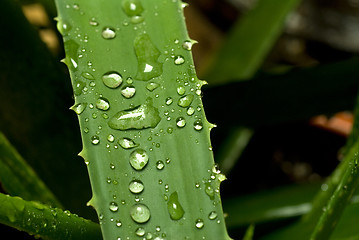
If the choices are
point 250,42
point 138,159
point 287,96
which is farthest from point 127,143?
point 250,42

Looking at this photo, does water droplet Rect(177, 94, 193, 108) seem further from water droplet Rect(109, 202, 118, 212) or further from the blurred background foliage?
the blurred background foliage

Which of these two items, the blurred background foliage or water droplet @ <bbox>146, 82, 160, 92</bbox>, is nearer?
water droplet @ <bbox>146, 82, 160, 92</bbox>

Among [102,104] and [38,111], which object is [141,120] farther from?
[38,111]

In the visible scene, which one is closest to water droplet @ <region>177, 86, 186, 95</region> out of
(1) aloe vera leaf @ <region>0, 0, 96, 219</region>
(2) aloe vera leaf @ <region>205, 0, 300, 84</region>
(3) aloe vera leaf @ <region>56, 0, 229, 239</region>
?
(3) aloe vera leaf @ <region>56, 0, 229, 239</region>

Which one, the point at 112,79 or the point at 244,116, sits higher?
the point at 112,79

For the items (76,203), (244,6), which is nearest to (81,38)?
Answer: (76,203)

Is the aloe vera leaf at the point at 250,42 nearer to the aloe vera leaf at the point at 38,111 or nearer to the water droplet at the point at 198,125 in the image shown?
the aloe vera leaf at the point at 38,111

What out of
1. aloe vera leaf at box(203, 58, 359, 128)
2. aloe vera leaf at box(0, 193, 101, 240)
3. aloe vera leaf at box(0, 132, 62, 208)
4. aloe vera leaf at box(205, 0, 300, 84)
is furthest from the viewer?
aloe vera leaf at box(205, 0, 300, 84)
